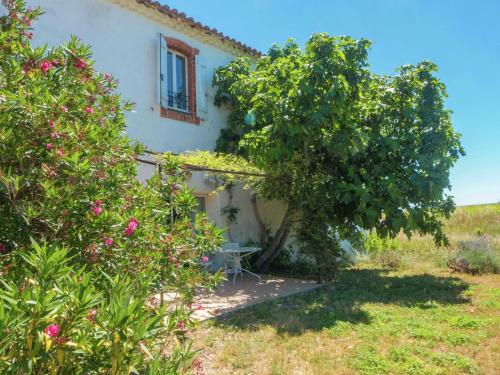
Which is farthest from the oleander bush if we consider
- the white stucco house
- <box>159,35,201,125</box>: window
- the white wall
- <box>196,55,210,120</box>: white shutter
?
<box>196,55,210,120</box>: white shutter

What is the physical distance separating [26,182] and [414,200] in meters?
7.62

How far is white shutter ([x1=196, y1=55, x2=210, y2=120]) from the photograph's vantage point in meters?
9.81

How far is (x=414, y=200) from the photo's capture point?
322 inches

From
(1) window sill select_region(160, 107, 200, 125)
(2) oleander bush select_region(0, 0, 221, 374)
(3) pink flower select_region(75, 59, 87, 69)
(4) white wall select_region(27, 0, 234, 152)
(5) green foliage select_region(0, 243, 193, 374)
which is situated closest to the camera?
(5) green foliage select_region(0, 243, 193, 374)

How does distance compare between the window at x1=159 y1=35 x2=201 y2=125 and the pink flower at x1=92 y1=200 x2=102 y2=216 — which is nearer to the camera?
the pink flower at x1=92 y1=200 x2=102 y2=216

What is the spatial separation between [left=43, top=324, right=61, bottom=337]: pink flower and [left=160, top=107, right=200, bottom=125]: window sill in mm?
7920

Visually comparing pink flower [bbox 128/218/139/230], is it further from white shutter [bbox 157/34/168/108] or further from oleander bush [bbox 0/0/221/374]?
white shutter [bbox 157/34/168/108]

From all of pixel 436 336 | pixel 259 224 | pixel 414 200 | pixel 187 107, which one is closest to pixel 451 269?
pixel 414 200

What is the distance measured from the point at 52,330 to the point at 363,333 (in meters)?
4.51

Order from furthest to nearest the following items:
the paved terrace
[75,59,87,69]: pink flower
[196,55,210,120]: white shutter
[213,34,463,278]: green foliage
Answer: [196,55,210,120]: white shutter, [213,34,463,278]: green foliage, the paved terrace, [75,59,87,69]: pink flower

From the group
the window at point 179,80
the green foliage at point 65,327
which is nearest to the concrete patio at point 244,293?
the window at point 179,80

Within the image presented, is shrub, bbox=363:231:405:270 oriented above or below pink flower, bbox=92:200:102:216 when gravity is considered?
below

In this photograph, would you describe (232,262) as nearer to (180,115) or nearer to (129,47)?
(180,115)

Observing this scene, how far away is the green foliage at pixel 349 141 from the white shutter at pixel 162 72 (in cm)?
177
